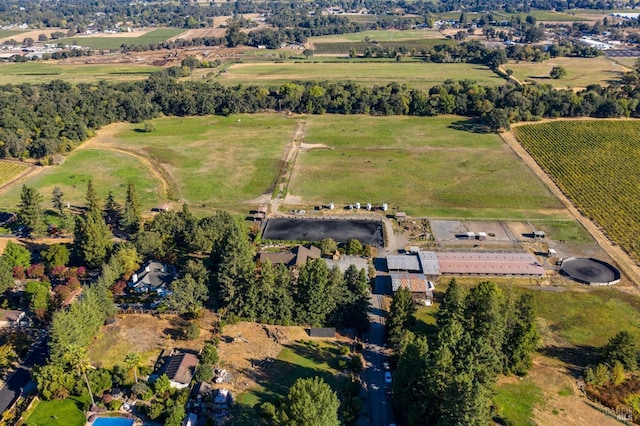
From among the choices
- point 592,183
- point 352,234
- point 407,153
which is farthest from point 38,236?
point 592,183

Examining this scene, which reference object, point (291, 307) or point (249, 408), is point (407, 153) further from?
point (249, 408)

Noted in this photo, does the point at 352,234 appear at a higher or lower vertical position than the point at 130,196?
lower

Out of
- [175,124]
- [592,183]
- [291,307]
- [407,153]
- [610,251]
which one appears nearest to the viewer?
[291,307]

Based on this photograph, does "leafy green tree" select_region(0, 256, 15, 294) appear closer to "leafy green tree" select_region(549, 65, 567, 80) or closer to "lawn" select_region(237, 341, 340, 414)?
"lawn" select_region(237, 341, 340, 414)

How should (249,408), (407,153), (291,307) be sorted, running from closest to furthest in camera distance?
(249,408)
(291,307)
(407,153)

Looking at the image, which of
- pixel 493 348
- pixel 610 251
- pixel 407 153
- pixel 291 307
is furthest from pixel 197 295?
pixel 407 153

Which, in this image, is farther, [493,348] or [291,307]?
[291,307]

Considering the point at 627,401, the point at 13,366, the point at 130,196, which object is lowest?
the point at 627,401
